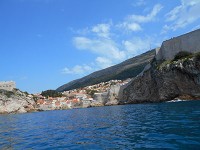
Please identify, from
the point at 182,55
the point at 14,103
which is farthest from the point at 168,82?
the point at 14,103

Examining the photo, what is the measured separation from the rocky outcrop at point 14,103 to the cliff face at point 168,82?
48.9 m

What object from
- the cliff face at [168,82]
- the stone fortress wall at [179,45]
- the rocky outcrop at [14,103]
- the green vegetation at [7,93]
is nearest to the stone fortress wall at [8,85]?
the rocky outcrop at [14,103]

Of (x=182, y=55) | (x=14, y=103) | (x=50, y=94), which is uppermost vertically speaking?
(x=182, y=55)

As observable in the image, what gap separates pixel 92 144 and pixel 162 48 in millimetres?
68217

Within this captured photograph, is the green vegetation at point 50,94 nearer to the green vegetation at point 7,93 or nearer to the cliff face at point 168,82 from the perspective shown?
the green vegetation at point 7,93

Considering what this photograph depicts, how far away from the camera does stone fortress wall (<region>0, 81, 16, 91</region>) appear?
125475mm

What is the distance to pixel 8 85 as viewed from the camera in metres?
127

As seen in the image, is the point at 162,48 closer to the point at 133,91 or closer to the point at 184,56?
the point at 184,56

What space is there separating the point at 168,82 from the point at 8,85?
82073mm

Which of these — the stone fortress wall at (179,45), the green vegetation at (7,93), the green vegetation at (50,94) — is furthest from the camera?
the green vegetation at (50,94)

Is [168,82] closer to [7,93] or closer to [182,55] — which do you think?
[182,55]

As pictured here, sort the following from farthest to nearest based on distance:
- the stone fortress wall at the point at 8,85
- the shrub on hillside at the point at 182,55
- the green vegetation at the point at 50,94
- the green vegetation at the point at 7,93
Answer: the green vegetation at the point at 50,94 → the stone fortress wall at the point at 8,85 → the green vegetation at the point at 7,93 → the shrub on hillside at the point at 182,55

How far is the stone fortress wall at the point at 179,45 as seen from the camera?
6701 centimetres

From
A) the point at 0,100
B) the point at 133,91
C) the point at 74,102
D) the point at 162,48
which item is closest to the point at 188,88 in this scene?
the point at 162,48
